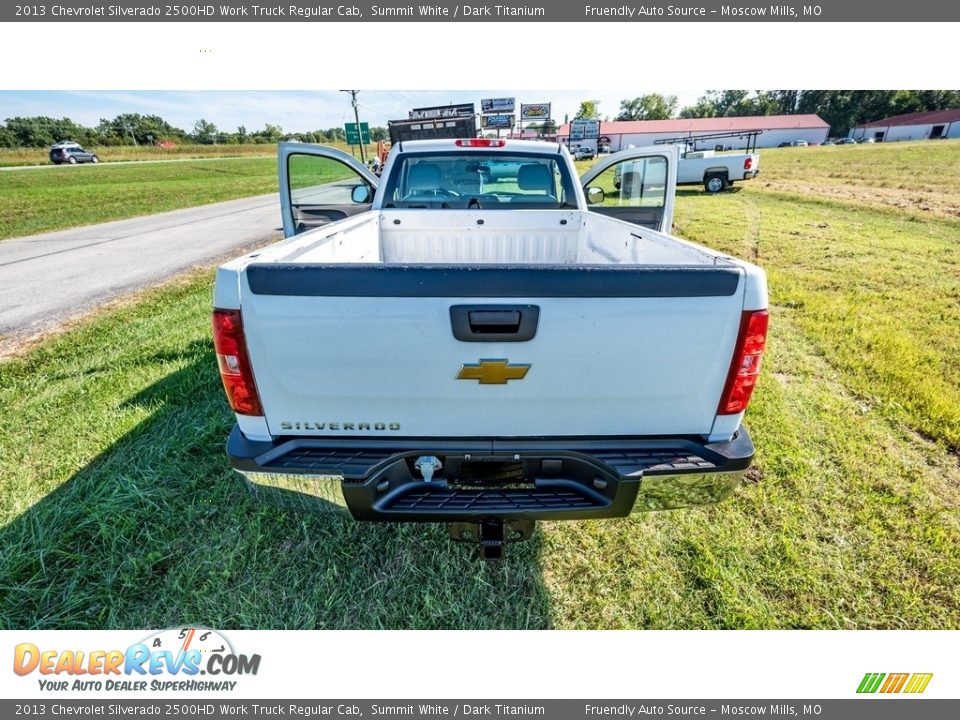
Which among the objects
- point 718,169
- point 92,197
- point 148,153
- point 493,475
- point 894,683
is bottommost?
point 894,683

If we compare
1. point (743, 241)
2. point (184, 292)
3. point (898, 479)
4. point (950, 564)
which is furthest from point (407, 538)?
point (743, 241)

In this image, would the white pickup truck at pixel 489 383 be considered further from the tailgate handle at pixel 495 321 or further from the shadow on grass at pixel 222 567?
the shadow on grass at pixel 222 567

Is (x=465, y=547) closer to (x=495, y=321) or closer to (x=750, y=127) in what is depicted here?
(x=495, y=321)

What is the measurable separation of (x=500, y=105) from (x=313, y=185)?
30.5 m

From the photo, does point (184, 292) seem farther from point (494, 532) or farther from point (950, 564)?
point (950, 564)

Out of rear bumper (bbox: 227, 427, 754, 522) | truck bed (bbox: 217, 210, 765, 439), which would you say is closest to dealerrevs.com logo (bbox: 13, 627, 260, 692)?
rear bumper (bbox: 227, 427, 754, 522)

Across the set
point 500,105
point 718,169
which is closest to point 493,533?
point 718,169

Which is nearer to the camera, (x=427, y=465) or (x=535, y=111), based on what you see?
(x=427, y=465)

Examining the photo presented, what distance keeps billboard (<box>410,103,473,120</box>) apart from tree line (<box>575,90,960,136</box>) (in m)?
79.4

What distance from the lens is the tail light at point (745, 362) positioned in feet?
5.77

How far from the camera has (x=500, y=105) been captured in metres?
31.2

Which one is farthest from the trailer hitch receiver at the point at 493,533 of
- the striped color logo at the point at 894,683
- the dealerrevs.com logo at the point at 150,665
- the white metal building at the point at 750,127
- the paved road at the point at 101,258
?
the white metal building at the point at 750,127

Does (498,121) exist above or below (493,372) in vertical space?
above

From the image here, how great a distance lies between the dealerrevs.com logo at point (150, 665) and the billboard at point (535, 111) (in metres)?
49.8
